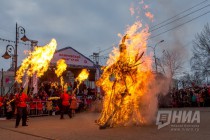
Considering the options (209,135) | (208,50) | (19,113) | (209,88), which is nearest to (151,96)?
(209,135)

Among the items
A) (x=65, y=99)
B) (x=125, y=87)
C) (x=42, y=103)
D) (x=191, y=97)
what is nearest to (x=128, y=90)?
(x=125, y=87)

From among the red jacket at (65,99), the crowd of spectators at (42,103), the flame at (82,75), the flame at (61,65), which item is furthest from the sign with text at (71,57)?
the red jacket at (65,99)

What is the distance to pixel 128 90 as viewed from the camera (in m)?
13.5

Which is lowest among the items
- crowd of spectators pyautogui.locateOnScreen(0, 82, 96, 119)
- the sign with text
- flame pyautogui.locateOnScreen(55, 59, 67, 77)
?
crowd of spectators pyautogui.locateOnScreen(0, 82, 96, 119)

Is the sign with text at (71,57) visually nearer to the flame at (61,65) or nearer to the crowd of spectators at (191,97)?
the flame at (61,65)

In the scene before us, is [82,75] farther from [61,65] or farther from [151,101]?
[151,101]

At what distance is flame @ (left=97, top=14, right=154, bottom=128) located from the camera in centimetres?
1341

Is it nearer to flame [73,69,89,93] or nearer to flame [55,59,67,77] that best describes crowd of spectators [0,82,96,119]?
flame [55,59,67,77]

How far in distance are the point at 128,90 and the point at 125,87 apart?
0.63ft

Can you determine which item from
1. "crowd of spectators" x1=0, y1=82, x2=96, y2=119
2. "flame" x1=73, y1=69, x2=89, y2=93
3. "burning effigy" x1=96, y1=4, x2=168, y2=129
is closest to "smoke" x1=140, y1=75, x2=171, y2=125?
"burning effigy" x1=96, y1=4, x2=168, y2=129

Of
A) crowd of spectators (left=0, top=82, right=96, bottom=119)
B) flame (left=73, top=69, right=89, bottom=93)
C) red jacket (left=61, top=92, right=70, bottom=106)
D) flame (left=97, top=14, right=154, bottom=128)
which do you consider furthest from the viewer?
flame (left=73, top=69, right=89, bottom=93)

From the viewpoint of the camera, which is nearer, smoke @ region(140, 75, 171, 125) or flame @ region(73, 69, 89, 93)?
smoke @ region(140, 75, 171, 125)

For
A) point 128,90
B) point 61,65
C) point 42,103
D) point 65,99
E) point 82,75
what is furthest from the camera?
point 82,75

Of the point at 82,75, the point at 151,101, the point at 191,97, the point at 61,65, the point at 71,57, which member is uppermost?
the point at 71,57
